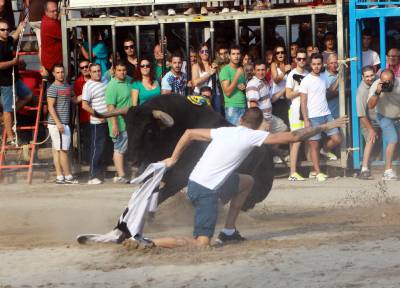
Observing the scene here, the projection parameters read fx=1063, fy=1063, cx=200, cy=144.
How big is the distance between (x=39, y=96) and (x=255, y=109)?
7.60 metres

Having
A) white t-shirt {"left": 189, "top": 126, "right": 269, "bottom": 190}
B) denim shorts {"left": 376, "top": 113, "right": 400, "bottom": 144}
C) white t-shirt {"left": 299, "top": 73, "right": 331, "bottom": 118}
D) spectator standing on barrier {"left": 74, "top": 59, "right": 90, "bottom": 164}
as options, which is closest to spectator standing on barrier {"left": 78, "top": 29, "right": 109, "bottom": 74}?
spectator standing on barrier {"left": 74, "top": 59, "right": 90, "bottom": 164}

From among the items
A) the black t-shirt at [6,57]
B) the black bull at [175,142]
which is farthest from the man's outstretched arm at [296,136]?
the black t-shirt at [6,57]

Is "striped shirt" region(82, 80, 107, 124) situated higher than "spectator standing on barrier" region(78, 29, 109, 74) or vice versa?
"spectator standing on barrier" region(78, 29, 109, 74)

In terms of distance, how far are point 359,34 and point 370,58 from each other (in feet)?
1.59

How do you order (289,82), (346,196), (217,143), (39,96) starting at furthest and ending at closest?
(39,96) → (289,82) → (346,196) → (217,143)

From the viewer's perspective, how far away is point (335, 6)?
49.9ft

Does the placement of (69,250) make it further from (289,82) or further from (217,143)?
(289,82)

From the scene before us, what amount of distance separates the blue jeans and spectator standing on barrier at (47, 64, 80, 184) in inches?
13.0

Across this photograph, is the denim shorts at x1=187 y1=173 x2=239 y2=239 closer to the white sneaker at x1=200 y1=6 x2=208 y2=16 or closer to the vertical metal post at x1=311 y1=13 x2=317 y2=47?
the vertical metal post at x1=311 y1=13 x2=317 y2=47

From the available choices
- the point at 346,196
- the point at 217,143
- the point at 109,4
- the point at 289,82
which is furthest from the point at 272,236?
the point at 109,4

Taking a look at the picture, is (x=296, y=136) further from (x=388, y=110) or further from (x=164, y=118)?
(x=388, y=110)

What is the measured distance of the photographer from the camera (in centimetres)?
1482

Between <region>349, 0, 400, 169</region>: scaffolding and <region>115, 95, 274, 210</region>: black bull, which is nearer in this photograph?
<region>115, 95, 274, 210</region>: black bull

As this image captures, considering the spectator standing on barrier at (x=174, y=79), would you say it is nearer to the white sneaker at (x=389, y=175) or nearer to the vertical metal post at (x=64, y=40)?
the vertical metal post at (x=64, y=40)
